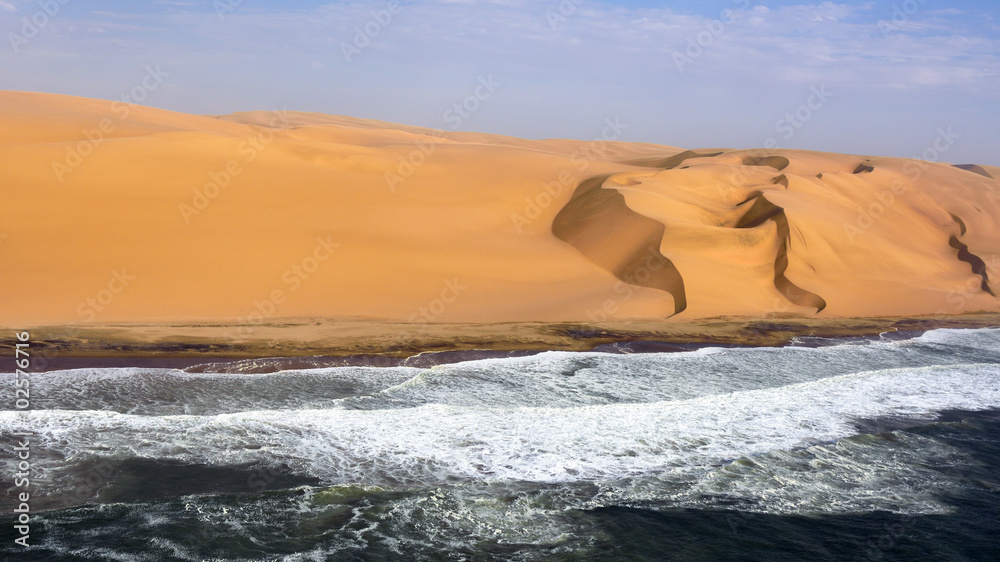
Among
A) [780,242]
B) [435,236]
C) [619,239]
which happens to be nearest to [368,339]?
[435,236]

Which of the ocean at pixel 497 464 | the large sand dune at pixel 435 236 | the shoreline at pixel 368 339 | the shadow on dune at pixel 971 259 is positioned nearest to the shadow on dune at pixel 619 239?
the large sand dune at pixel 435 236

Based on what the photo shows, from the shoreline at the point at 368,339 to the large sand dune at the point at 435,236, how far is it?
50 cm

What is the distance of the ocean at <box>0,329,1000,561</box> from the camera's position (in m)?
5.70

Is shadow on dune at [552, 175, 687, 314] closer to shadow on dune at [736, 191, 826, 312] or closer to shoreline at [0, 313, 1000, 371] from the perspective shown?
shoreline at [0, 313, 1000, 371]

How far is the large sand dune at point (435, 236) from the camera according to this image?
12.4 metres

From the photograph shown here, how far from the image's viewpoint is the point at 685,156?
3159cm

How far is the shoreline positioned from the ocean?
1.48 ft

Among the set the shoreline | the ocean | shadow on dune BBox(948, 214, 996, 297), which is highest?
shadow on dune BBox(948, 214, 996, 297)

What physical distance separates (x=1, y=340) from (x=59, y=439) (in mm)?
3726

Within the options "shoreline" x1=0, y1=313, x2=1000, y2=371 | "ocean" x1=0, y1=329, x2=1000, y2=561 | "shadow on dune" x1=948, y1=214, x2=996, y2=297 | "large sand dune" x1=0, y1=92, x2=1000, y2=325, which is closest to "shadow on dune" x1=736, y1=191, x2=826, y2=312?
"large sand dune" x1=0, y1=92, x2=1000, y2=325

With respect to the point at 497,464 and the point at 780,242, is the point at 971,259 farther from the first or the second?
the point at 497,464

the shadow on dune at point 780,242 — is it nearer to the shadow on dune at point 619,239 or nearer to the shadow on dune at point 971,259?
the shadow on dune at point 619,239

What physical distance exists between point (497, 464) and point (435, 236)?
372 inches

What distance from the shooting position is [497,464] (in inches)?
274
